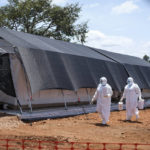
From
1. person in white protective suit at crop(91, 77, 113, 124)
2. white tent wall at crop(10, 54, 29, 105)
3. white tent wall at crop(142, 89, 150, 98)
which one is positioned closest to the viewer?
person in white protective suit at crop(91, 77, 113, 124)

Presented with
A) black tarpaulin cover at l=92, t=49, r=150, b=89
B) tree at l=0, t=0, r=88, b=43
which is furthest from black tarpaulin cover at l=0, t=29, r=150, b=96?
tree at l=0, t=0, r=88, b=43

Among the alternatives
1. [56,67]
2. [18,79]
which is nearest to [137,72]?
[56,67]

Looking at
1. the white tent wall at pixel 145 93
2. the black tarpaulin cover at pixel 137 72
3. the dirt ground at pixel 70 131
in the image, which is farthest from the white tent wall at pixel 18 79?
the white tent wall at pixel 145 93

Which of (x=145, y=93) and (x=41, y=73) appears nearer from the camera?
(x=41, y=73)

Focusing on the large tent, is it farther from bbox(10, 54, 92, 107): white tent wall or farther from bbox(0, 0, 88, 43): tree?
bbox(0, 0, 88, 43): tree

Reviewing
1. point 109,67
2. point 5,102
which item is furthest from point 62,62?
point 109,67

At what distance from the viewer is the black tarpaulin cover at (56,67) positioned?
28.8 feet

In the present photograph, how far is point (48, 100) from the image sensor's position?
1030 centimetres

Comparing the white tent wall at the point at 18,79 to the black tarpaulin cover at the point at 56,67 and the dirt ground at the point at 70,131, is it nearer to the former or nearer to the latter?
the black tarpaulin cover at the point at 56,67

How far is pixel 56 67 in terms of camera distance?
32.3ft

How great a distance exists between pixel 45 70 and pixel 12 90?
1.40 metres

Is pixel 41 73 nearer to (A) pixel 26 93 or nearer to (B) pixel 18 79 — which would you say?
(B) pixel 18 79

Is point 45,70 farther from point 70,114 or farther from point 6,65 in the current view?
point 70,114

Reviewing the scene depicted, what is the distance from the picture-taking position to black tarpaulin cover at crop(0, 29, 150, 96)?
28.8 feet
